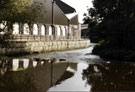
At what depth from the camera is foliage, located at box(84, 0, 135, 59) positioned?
821 inches

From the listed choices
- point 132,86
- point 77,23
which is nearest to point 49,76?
point 132,86

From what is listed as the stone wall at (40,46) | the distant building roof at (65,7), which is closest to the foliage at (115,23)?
the stone wall at (40,46)

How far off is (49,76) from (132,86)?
15.5 ft

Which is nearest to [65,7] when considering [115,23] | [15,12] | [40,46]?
[40,46]

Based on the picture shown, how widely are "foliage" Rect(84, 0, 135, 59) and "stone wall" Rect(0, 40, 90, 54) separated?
28.1 feet

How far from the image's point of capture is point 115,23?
20906mm

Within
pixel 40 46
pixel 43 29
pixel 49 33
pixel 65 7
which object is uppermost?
pixel 65 7

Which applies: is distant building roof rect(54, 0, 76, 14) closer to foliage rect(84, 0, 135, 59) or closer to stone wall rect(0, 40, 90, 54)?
stone wall rect(0, 40, 90, 54)

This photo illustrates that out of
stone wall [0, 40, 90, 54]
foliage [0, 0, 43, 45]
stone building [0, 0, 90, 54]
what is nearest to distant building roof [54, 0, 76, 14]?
stone building [0, 0, 90, 54]

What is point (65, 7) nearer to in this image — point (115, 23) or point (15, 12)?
point (115, 23)

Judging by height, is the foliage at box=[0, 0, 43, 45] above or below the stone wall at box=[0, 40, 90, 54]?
above

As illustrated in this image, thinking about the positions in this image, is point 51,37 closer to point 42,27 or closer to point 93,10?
point 42,27

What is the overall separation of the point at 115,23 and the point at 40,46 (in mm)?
12699

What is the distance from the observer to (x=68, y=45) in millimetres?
36438
